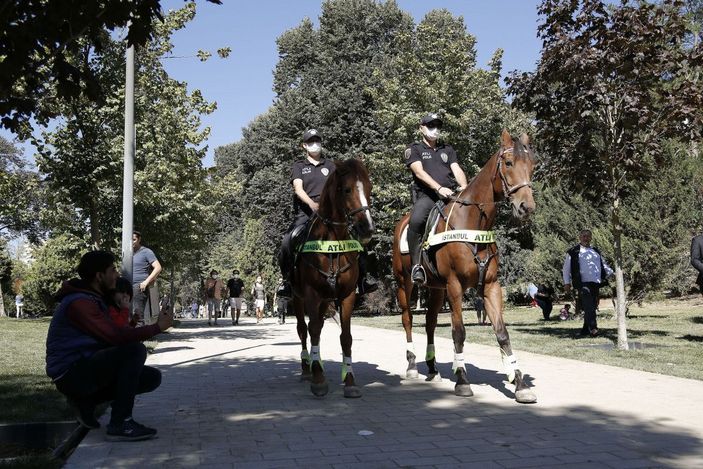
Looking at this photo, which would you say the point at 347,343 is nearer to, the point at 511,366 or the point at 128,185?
the point at 511,366

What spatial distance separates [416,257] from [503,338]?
69.7 inches

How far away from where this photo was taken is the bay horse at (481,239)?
766 cm

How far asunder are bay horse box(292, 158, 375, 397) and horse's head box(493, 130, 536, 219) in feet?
5.21

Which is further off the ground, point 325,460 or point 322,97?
point 322,97

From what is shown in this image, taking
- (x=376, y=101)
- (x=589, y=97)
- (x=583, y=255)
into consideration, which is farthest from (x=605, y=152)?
(x=376, y=101)

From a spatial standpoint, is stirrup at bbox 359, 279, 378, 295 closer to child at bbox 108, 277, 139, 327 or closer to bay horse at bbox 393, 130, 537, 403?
bay horse at bbox 393, 130, 537, 403

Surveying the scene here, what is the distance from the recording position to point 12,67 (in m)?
5.61

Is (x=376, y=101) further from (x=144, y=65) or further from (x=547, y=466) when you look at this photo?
(x=547, y=466)

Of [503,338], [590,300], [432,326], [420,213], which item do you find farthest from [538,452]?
[590,300]

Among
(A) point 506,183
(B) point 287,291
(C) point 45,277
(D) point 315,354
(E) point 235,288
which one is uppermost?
(C) point 45,277

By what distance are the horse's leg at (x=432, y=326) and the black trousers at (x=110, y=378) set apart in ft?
14.7

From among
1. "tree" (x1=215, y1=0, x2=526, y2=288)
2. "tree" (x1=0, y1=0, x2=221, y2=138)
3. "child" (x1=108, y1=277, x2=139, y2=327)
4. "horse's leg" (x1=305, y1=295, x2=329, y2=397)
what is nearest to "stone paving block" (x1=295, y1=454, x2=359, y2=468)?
"child" (x1=108, y1=277, x2=139, y2=327)

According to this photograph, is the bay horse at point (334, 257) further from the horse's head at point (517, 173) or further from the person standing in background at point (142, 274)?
the person standing in background at point (142, 274)

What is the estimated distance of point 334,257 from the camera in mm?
8320
